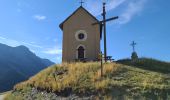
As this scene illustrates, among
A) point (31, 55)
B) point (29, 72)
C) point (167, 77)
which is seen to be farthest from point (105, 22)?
point (31, 55)

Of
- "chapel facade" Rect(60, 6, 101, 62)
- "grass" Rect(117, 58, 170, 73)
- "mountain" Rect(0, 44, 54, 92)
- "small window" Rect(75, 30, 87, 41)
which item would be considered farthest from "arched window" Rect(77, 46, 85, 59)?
"mountain" Rect(0, 44, 54, 92)

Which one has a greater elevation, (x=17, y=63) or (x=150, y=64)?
(x=17, y=63)

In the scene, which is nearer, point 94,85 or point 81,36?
point 94,85

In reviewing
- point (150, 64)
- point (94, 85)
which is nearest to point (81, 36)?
point (150, 64)

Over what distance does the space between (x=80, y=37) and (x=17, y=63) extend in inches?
5101

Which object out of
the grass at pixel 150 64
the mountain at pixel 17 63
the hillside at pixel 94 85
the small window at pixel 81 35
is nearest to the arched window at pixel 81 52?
the small window at pixel 81 35

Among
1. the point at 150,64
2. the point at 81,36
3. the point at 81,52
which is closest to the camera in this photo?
the point at 150,64

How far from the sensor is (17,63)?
166 metres

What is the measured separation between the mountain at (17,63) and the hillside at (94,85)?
317 ft

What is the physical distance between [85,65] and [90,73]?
3.02m

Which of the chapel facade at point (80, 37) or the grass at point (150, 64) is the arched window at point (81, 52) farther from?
the grass at point (150, 64)

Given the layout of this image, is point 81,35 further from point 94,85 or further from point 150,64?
point 94,85

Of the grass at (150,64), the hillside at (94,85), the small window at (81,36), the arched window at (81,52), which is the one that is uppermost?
the small window at (81,36)

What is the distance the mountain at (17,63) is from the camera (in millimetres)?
130712
